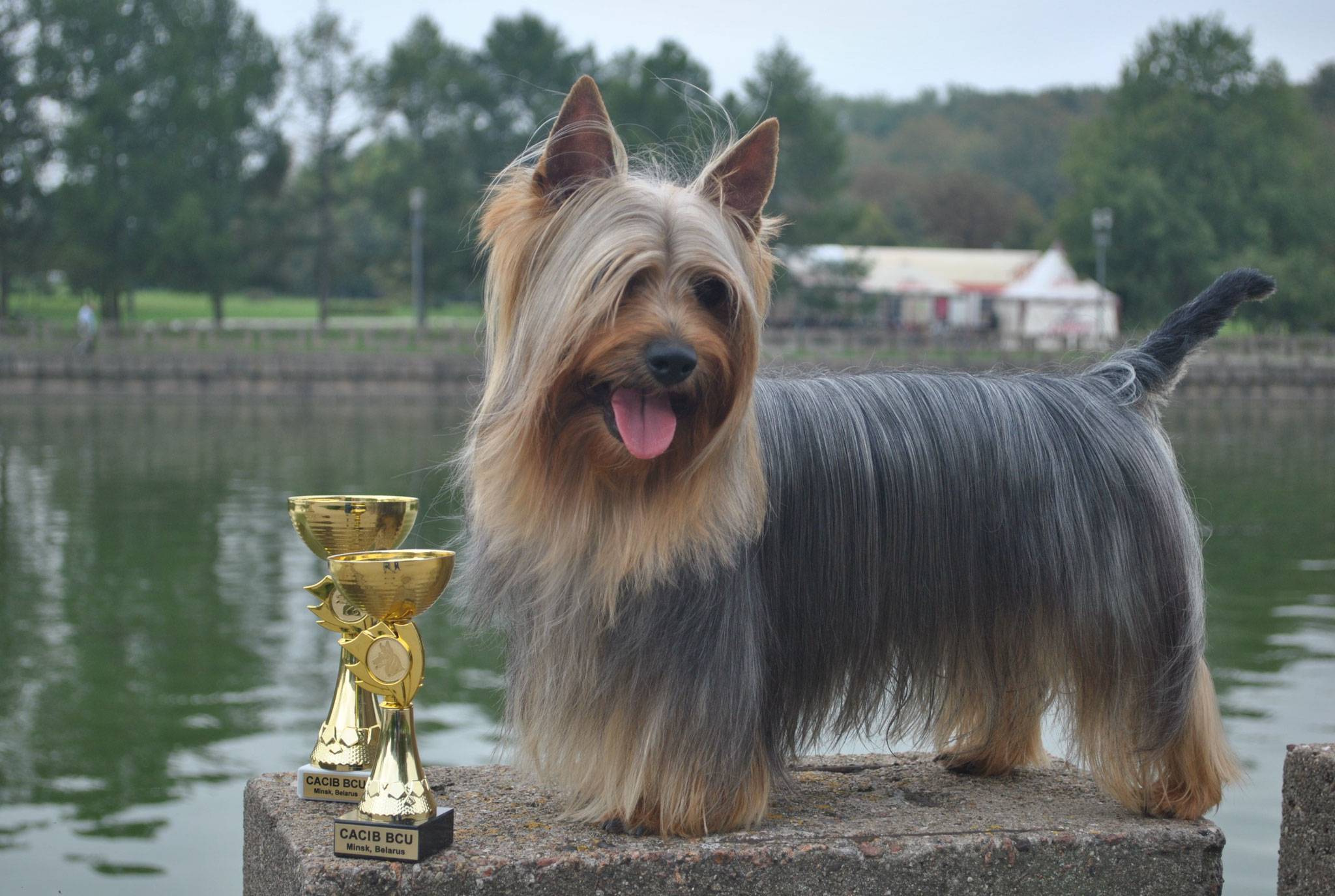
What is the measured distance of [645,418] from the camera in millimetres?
3006

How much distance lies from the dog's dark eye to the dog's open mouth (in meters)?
0.24

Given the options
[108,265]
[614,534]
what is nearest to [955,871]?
[614,534]

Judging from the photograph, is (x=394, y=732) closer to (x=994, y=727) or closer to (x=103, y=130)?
(x=994, y=727)

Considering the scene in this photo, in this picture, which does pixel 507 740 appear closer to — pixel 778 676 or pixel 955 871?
pixel 778 676

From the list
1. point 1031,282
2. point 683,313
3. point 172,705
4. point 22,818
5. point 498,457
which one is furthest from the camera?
point 1031,282

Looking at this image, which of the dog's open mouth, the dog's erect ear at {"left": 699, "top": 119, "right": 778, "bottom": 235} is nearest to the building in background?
the dog's erect ear at {"left": 699, "top": 119, "right": 778, "bottom": 235}

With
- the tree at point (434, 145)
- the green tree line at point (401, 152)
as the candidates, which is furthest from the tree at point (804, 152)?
the tree at point (434, 145)

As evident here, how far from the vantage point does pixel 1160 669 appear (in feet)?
12.2

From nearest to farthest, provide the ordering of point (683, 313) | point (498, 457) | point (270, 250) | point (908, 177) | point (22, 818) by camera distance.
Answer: point (683, 313) → point (498, 457) → point (22, 818) → point (270, 250) → point (908, 177)

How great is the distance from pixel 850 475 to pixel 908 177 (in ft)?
311

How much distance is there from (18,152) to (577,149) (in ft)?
183

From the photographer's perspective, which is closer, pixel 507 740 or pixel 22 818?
→ pixel 507 740

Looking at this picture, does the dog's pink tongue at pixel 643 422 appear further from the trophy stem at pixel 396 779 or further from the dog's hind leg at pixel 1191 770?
the dog's hind leg at pixel 1191 770

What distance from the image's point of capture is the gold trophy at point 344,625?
3.53 meters
